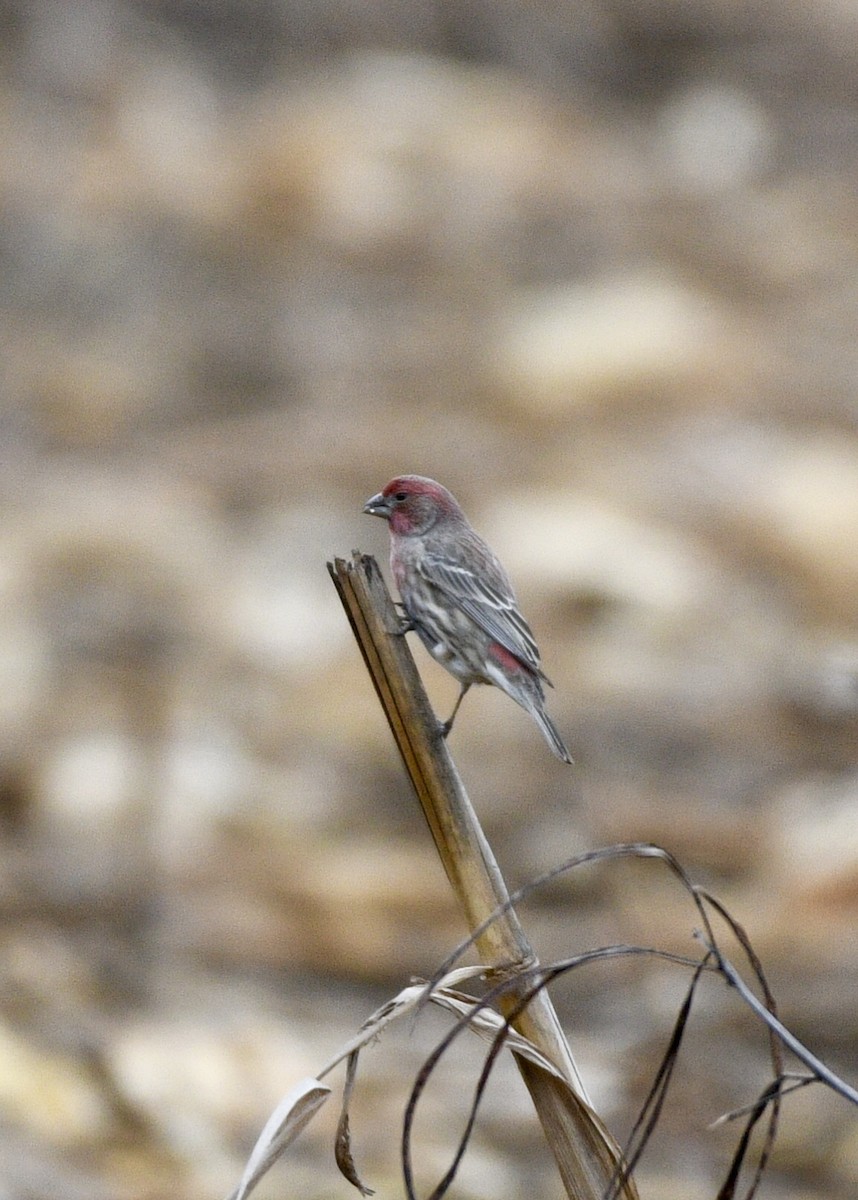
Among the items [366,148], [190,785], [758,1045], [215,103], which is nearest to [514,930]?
[758,1045]

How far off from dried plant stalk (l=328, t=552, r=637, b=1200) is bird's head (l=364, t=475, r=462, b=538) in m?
0.88

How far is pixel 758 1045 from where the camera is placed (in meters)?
7.55

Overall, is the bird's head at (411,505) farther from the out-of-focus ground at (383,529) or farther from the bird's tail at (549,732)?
the out-of-focus ground at (383,529)

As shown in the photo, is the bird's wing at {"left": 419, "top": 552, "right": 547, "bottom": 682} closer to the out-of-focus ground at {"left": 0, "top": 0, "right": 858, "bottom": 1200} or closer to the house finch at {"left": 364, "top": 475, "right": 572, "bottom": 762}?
the house finch at {"left": 364, "top": 475, "right": 572, "bottom": 762}

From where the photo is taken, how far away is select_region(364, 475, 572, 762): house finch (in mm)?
3838

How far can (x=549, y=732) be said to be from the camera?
12.1 ft

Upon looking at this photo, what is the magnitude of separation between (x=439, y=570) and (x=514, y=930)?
4.98ft

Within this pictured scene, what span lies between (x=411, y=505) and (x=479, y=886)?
1.47 meters

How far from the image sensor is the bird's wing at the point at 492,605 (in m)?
3.86

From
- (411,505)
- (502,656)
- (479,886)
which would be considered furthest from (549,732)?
(479,886)

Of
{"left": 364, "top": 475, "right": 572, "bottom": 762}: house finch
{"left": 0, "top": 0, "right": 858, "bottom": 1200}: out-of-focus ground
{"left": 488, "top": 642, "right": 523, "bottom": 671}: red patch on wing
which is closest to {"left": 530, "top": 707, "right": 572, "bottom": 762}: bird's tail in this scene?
{"left": 364, "top": 475, "right": 572, "bottom": 762}: house finch

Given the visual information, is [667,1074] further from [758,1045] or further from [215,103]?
[215,103]

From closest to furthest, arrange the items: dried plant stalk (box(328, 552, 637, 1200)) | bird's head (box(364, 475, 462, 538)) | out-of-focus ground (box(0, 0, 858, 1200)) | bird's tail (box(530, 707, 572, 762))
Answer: dried plant stalk (box(328, 552, 637, 1200))
bird's tail (box(530, 707, 572, 762))
bird's head (box(364, 475, 462, 538))
out-of-focus ground (box(0, 0, 858, 1200))

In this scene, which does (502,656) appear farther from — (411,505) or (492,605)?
(411,505)
